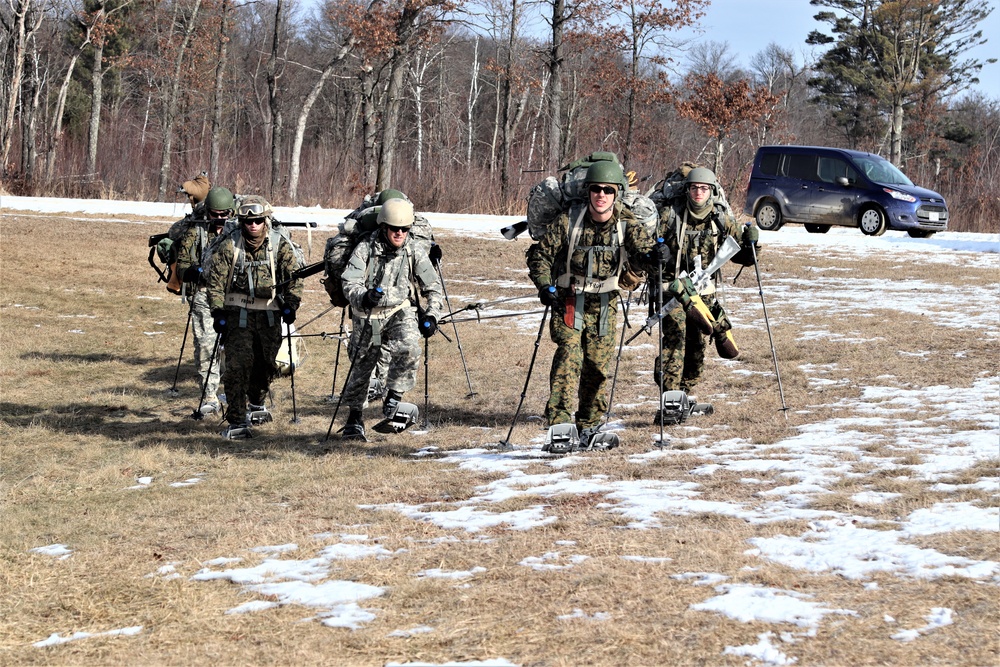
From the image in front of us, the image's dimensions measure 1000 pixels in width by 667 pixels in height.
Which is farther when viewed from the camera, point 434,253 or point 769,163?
point 769,163

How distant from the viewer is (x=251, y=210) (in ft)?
32.3

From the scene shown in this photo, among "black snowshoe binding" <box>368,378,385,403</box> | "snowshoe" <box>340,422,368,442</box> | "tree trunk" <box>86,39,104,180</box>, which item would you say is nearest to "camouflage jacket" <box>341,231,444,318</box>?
"snowshoe" <box>340,422,368,442</box>

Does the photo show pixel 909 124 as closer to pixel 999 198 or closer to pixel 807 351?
pixel 999 198

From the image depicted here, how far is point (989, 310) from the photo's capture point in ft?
49.8

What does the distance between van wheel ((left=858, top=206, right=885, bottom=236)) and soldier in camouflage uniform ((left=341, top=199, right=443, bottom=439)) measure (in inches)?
687

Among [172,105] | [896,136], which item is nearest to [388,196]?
[896,136]

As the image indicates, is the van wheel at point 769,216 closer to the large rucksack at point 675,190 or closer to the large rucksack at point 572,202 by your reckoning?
the large rucksack at point 675,190

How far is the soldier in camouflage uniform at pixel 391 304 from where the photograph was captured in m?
9.33

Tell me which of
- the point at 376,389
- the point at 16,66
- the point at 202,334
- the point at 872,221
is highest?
the point at 16,66

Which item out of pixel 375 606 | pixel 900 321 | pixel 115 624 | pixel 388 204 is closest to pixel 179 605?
pixel 115 624

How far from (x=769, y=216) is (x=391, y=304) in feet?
61.5

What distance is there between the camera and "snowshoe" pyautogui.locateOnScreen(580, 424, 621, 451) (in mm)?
8820

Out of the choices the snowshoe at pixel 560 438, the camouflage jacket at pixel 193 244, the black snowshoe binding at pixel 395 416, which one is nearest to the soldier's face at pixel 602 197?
the snowshoe at pixel 560 438

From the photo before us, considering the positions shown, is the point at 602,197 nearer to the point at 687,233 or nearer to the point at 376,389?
the point at 687,233
